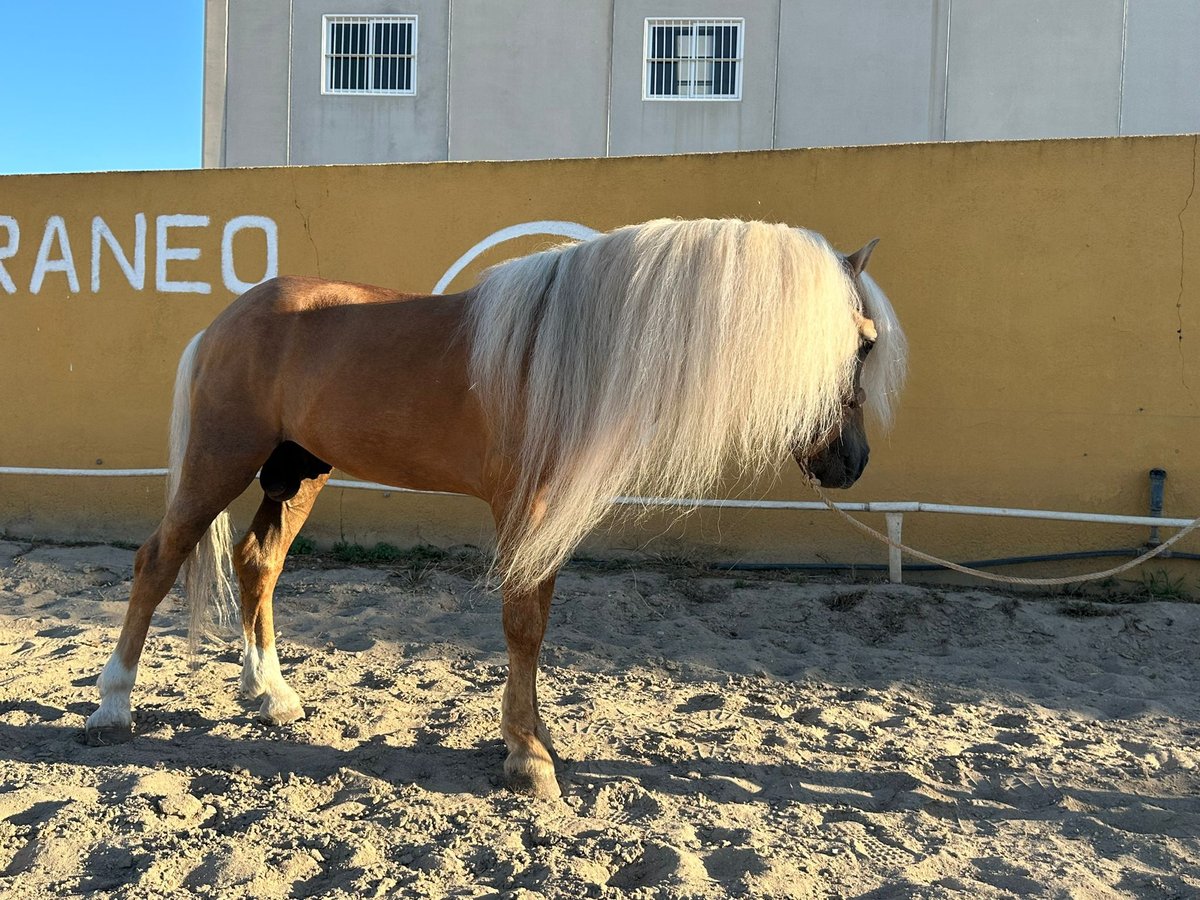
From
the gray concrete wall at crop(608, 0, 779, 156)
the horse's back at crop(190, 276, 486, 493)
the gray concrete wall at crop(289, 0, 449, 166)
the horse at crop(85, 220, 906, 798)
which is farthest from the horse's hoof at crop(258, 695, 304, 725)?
the gray concrete wall at crop(289, 0, 449, 166)

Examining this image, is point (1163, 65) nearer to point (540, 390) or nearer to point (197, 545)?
point (540, 390)

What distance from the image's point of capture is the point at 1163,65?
10.9 meters

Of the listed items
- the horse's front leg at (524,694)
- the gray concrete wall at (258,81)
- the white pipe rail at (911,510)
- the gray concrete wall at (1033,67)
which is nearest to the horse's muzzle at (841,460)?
the horse's front leg at (524,694)

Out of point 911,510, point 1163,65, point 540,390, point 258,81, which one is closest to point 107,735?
point 540,390

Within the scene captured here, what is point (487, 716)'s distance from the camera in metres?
3.28

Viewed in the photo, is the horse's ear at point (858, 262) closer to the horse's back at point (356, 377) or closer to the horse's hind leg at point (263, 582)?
the horse's back at point (356, 377)

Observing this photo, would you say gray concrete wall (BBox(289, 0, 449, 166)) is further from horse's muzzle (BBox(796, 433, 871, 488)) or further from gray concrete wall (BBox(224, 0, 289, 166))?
horse's muzzle (BBox(796, 433, 871, 488))

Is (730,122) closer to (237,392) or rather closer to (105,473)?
(105,473)

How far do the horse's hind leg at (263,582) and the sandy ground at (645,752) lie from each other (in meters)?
0.15

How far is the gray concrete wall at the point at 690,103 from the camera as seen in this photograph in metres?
11.5

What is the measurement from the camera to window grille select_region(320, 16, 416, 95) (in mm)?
12172

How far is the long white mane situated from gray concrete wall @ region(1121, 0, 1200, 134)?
10674 millimetres

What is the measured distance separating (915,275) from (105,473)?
17.0 feet

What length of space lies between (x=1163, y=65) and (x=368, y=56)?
9907 millimetres
